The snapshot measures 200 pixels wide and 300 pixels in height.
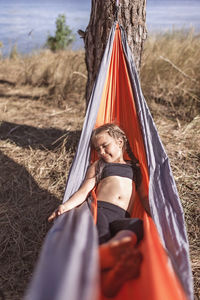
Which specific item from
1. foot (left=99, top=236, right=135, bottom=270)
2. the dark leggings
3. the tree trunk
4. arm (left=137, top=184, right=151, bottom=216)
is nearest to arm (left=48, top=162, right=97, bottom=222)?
the dark leggings

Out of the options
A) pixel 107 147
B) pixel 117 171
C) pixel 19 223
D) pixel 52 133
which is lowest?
pixel 19 223

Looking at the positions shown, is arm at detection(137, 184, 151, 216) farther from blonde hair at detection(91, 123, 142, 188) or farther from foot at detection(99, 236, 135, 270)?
foot at detection(99, 236, 135, 270)

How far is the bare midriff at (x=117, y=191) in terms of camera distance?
184 centimetres

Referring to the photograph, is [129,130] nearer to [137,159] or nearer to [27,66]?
[137,159]

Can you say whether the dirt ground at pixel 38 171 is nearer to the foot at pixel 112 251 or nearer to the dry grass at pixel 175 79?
the dry grass at pixel 175 79

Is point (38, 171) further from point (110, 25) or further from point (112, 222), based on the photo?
point (110, 25)

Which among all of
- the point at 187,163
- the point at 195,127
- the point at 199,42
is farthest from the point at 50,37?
the point at 187,163

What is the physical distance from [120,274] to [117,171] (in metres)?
0.87

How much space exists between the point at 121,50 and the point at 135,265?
4.59 feet

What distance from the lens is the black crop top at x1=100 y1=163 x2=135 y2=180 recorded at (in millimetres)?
1968

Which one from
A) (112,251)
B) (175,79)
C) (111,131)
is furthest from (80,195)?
(175,79)

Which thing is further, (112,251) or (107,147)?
(107,147)

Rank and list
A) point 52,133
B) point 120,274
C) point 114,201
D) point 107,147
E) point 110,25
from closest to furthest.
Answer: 1. point 120,274
2. point 114,201
3. point 107,147
4. point 110,25
5. point 52,133

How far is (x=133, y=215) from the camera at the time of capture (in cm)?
183
